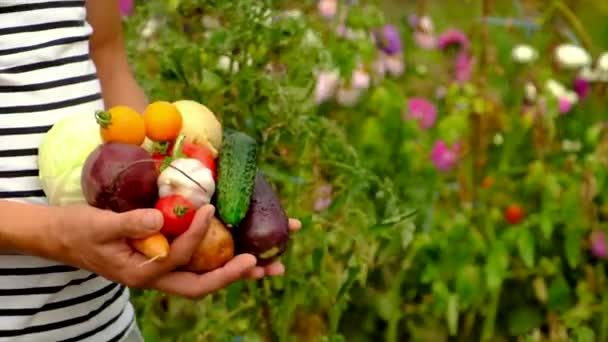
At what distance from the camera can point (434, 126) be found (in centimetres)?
262

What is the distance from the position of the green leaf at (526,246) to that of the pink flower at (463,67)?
1.67 feet

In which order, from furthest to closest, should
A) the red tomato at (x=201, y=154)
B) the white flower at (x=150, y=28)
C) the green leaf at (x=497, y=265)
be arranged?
the green leaf at (x=497, y=265)
the white flower at (x=150, y=28)
the red tomato at (x=201, y=154)

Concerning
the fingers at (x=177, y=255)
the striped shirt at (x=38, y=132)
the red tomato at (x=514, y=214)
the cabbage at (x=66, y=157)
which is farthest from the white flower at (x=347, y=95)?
the fingers at (x=177, y=255)

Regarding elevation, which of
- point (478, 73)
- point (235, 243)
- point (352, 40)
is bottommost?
point (478, 73)

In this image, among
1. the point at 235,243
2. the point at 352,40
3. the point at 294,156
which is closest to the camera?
the point at 235,243

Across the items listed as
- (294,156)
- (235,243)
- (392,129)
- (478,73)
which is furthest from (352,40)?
(235,243)

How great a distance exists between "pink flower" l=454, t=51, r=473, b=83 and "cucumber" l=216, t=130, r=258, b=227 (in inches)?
61.3

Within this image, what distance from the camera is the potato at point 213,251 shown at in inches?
43.6

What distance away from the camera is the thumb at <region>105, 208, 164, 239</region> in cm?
103

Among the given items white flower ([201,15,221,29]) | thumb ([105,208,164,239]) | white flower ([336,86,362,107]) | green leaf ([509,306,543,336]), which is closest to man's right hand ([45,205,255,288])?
thumb ([105,208,164,239])

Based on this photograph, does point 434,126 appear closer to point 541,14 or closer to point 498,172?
point 498,172

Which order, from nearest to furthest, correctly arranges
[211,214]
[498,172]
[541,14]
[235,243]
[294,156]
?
[211,214]
[235,243]
[294,156]
[498,172]
[541,14]

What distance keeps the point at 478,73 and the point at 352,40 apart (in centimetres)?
43

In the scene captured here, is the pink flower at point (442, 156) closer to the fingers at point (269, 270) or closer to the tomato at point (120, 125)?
the fingers at point (269, 270)
